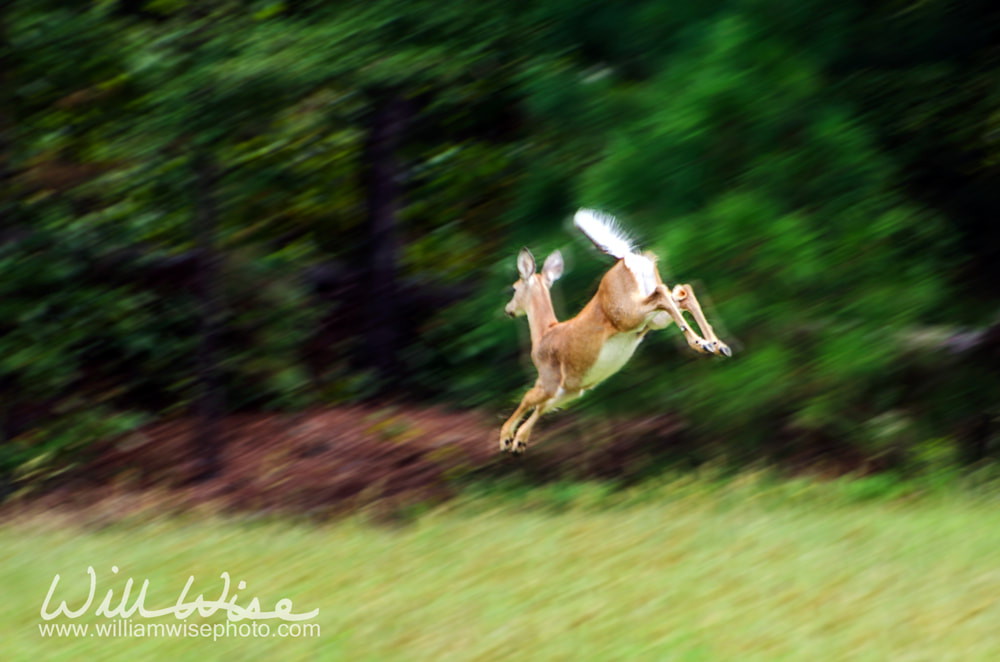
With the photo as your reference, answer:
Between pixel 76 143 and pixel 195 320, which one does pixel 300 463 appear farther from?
pixel 76 143

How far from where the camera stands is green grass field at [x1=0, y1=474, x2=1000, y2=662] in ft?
17.6

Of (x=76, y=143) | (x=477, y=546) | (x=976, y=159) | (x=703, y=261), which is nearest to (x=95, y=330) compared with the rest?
(x=76, y=143)

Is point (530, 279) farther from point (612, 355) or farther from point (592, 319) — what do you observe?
point (612, 355)

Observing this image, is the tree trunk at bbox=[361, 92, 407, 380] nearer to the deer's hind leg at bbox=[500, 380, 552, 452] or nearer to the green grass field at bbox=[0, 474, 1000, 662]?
the green grass field at bbox=[0, 474, 1000, 662]

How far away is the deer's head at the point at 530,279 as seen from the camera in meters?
3.21

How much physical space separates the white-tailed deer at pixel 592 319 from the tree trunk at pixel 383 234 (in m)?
7.87

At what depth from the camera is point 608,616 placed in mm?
5691

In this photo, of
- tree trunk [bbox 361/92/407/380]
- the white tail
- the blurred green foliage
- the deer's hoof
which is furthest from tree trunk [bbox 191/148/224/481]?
the deer's hoof

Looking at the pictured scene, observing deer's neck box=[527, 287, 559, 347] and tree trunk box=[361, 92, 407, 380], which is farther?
tree trunk box=[361, 92, 407, 380]

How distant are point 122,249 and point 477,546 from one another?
255 inches

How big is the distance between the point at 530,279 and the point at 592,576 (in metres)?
3.34

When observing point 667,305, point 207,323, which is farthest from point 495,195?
point 667,305

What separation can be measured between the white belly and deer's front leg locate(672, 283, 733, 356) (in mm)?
184

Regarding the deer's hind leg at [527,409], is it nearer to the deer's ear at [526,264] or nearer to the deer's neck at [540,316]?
the deer's neck at [540,316]
